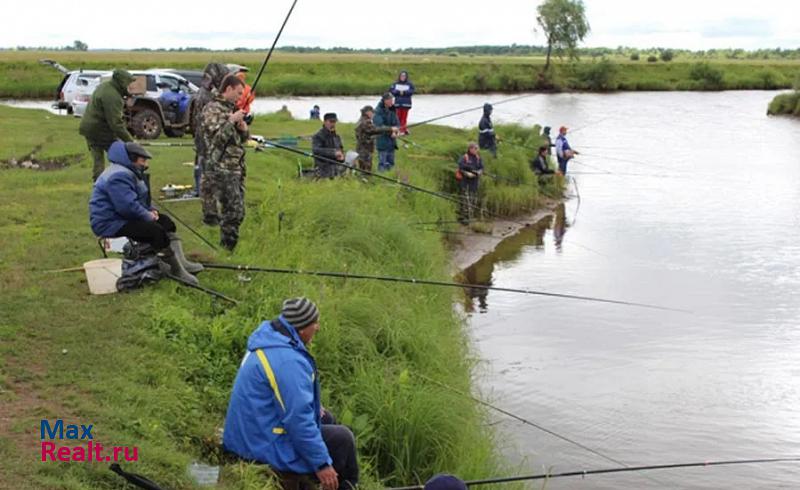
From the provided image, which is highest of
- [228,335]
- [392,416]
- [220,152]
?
[220,152]

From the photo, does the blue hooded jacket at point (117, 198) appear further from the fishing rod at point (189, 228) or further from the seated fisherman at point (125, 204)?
the fishing rod at point (189, 228)

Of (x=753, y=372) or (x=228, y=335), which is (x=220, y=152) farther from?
(x=753, y=372)

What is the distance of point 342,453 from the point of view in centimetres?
551

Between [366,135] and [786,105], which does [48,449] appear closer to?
[366,135]

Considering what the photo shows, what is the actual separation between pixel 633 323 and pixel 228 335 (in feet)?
23.0

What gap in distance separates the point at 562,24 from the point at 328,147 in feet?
206

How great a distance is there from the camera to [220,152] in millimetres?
9523

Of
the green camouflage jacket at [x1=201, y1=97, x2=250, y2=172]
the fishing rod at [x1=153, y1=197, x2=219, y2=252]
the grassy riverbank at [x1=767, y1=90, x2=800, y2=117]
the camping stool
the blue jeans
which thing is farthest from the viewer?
the grassy riverbank at [x1=767, y1=90, x2=800, y2=117]

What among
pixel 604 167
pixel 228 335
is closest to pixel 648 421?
pixel 228 335

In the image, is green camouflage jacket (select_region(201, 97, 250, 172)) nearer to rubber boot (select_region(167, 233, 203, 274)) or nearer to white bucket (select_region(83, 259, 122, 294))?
rubber boot (select_region(167, 233, 203, 274))

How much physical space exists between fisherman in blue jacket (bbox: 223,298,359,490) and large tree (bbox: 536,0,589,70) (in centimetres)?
7007

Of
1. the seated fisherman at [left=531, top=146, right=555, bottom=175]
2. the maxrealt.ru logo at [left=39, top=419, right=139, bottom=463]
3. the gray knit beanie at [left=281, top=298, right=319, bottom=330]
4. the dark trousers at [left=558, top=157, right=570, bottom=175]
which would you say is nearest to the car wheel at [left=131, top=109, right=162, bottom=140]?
the seated fisherman at [left=531, top=146, right=555, bottom=175]

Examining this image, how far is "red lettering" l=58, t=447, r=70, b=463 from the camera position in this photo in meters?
5.13

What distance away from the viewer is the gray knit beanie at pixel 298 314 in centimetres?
511
